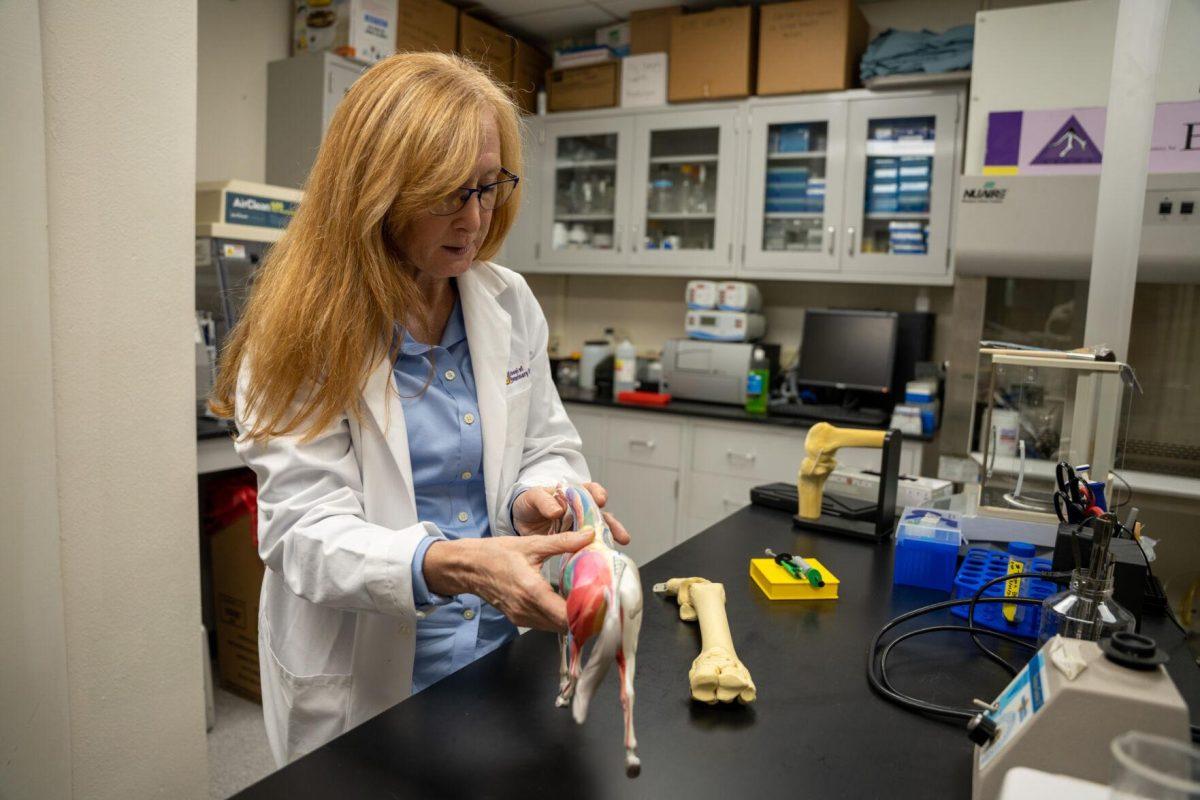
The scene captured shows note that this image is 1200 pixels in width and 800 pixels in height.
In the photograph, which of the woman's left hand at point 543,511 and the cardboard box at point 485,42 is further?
the cardboard box at point 485,42

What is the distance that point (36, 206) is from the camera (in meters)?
1.32

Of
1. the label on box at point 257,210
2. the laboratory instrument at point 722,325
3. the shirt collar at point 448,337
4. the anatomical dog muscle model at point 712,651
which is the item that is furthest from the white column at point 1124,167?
the label on box at point 257,210

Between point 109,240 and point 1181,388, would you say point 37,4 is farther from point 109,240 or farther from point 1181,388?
point 1181,388

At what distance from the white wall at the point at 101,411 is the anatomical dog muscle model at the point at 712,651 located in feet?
3.60

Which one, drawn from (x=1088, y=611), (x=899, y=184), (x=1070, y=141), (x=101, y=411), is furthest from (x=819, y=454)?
(x=899, y=184)

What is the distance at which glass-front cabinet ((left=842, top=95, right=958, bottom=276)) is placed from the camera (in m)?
3.08

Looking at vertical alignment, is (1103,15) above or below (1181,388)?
above

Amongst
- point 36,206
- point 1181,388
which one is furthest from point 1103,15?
point 36,206

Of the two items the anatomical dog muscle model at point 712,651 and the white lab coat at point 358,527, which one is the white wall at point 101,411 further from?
the anatomical dog muscle model at point 712,651

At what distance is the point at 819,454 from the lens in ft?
4.95

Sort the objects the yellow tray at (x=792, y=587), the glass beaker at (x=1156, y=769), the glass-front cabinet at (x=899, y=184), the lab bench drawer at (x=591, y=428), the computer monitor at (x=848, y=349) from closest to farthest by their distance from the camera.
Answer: the glass beaker at (x=1156, y=769), the yellow tray at (x=792, y=587), the glass-front cabinet at (x=899, y=184), the computer monitor at (x=848, y=349), the lab bench drawer at (x=591, y=428)

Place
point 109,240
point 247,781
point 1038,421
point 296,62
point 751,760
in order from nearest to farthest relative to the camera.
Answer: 1. point 751,760
2. point 109,240
3. point 1038,421
4. point 247,781
5. point 296,62

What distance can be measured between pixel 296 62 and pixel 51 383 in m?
2.30

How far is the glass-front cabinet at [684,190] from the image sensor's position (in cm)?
351
